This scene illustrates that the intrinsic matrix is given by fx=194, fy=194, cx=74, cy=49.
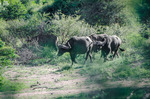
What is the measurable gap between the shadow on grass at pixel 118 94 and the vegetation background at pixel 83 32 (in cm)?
21


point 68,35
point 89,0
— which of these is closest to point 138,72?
point 68,35

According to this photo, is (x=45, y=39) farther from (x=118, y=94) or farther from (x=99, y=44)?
(x=118, y=94)

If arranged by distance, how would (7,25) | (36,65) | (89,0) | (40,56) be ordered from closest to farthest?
(36,65) < (40,56) < (7,25) < (89,0)

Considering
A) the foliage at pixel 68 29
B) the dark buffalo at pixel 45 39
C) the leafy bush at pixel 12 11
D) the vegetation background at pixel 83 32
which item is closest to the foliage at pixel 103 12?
the vegetation background at pixel 83 32

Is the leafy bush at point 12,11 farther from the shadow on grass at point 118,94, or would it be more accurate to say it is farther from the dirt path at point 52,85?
the shadow on grass at point 118,94

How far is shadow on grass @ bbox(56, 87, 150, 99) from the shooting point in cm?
594

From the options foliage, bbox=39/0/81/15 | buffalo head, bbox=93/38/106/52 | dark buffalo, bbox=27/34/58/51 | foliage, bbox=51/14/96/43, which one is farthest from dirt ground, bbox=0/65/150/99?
foliage, bbox=39/0/81/15

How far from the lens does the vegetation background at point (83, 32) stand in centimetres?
896

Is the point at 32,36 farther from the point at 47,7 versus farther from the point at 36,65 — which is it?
the point at 47,7

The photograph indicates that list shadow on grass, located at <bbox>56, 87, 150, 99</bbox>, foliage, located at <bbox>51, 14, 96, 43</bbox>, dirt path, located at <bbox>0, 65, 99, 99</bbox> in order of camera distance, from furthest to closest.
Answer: foliage, located at <bbox>51, 14, 96, 43</bbox>, dirt path, located at <bbox>0, 65, 99, 99</bbox>, shadow on grass, located at <bbox>56, 87, 150, 99</bbox>

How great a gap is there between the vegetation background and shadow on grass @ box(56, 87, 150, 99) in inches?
8.4

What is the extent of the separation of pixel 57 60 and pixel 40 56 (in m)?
2.10

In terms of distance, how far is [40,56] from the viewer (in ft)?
52.5

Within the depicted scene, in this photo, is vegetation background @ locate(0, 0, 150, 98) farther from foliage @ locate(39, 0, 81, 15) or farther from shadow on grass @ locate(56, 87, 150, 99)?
shadow on grass @ locate(56, 87, 150, 99)
